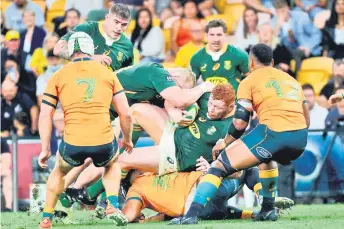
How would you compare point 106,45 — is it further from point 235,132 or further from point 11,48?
point 11,48

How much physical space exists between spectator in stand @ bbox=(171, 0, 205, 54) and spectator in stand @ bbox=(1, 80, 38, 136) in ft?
7.77

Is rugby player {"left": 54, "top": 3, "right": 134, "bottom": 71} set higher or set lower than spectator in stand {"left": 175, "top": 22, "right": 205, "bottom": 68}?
higher

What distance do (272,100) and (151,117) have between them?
76.8 inches

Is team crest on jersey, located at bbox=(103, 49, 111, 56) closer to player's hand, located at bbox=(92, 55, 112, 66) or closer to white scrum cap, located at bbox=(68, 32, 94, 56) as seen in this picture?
player's hand, located at bbox=(92, 55, 112, 66)

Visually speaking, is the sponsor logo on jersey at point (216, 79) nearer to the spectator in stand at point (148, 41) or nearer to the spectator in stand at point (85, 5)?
the spectator in stand at point (148, 41)

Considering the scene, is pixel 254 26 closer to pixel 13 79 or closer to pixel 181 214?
pixel 13 79

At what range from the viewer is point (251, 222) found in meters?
8.72

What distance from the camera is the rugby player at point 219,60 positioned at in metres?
12.5

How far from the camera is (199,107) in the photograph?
32.3 feet

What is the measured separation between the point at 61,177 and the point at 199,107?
2.07 metres

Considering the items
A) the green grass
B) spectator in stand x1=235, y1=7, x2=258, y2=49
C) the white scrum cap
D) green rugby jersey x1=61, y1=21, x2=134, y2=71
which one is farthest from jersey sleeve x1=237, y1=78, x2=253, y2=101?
spectator in stand x1=235, y1=7, x2=258, y2=49

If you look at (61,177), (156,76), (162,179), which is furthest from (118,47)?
(61,177)

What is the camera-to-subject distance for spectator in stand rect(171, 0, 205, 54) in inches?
585

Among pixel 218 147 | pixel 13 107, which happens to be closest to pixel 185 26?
pixel 13 107
